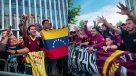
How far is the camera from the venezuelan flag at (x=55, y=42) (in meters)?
7.52

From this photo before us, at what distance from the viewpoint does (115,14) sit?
651 centimetres

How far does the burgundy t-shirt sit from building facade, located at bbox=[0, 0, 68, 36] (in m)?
49.5

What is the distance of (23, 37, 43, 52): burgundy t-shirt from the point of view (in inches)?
307

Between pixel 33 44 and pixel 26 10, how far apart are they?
54800mm

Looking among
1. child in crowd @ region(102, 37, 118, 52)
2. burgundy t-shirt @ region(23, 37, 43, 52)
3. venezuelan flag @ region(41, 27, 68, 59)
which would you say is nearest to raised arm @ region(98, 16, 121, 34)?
child in crowd @ region(102, 37, 118, 52)

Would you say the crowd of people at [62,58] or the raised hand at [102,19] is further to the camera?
the raised hand at [102,19]

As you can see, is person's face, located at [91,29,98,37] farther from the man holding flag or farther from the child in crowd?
the child in crowd

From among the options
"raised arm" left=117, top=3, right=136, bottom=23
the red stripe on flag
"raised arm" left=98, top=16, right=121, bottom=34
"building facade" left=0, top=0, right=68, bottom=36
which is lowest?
the red stripe on flag

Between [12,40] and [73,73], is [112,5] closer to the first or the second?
[73,73]

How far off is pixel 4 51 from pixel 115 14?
2.59m

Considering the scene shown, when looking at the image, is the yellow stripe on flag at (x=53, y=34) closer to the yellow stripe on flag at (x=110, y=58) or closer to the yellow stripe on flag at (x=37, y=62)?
the yellow stripe on flag at (x=37, y=62)

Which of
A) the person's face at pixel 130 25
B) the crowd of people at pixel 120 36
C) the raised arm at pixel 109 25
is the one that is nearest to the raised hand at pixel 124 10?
the crowd of people at pixel 120 36

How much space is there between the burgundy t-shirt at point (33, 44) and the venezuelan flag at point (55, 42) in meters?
0.21

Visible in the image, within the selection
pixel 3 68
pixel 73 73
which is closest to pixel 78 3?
pixel 73 73
